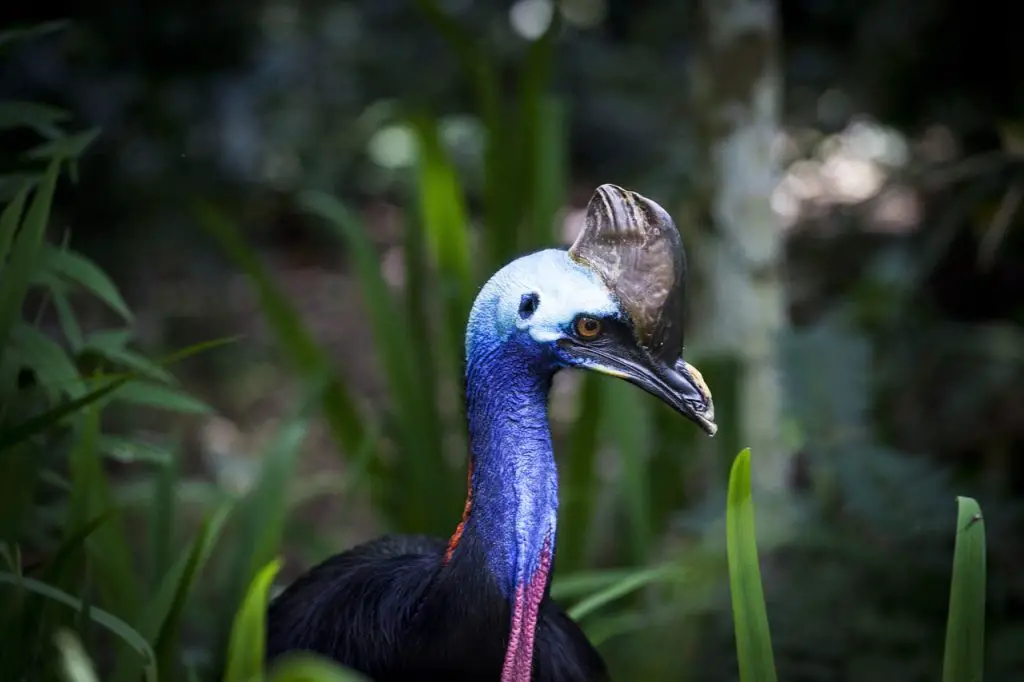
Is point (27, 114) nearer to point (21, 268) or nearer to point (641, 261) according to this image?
point (21, 268)

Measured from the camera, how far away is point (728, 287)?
300 centimetres

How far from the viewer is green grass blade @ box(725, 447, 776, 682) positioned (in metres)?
1.37

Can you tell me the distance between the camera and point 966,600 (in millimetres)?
1386

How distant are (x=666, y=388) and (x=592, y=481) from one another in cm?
121

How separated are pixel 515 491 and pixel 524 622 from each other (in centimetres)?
16

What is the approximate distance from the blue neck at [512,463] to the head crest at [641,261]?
0.13 metres

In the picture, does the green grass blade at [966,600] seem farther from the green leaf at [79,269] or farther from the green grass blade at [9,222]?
the green grass blade at [9,222]

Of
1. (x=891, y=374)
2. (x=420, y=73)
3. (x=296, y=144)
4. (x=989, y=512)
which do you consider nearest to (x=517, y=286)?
(x=989, y=512)

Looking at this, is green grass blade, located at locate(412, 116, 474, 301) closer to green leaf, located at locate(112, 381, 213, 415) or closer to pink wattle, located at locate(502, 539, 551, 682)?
green leaf, located at locate(112, 381, 213, 415)

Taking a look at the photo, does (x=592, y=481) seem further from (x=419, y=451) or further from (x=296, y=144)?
(x=296, y=144)

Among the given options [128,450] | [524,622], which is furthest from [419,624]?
[128,450]

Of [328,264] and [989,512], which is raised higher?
[328,264]

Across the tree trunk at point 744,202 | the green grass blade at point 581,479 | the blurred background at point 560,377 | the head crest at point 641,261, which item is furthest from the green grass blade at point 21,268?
the tree trunk at point 744,202

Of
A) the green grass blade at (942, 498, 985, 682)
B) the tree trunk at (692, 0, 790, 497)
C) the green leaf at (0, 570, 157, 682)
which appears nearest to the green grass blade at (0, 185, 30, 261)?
the green leaf at (0, 570, 157, 682)
